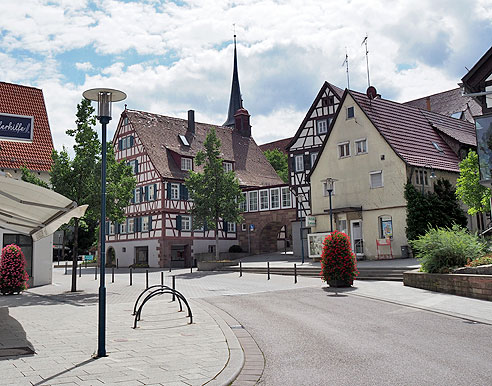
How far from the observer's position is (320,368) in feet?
22.7

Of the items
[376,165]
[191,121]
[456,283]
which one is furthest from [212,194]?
[456,283]

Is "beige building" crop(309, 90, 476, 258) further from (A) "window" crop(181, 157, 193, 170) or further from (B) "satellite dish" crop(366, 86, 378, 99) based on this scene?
(A) "window" crop(181, 157, 193, 170)

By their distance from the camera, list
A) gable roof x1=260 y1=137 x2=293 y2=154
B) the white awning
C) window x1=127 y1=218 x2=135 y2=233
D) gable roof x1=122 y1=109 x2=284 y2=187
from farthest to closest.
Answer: gable roof x1=260 y1=137 x2=293 y2=154
window x1=127 y1=218 x2=135 y2=233
gable roof x1=122 y1=109 x2=284 y2=187
the white awning

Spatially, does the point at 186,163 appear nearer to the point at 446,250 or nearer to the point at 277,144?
the point at 446,250

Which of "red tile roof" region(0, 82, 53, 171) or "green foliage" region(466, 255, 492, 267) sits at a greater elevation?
"red tile roof" region(0, 82, 53, 171)

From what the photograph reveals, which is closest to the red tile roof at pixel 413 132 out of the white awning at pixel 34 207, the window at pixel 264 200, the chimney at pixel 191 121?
the window at pixel 264 200

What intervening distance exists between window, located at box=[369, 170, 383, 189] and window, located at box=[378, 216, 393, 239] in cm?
192

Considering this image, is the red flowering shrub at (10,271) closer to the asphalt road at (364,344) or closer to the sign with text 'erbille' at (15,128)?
the asphalt road at (364,344)

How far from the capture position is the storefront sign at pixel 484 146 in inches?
884

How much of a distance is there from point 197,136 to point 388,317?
129 feet

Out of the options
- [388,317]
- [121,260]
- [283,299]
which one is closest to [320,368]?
[388,317]

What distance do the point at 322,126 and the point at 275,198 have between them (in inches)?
301

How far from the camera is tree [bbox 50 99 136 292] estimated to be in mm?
20156

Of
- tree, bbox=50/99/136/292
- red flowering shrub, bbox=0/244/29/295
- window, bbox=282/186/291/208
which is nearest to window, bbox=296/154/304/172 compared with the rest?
window, bbox=282/186/291/208
